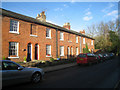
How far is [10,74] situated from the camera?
17.9 ft

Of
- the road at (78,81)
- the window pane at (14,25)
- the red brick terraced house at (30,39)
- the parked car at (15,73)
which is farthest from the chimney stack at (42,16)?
the parked car at (15,73)

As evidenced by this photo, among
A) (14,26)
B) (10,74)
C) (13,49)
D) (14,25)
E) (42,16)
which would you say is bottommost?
(10,74)

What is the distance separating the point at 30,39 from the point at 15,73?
10170mm

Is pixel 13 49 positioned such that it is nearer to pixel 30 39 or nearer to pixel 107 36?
pixel 30 39

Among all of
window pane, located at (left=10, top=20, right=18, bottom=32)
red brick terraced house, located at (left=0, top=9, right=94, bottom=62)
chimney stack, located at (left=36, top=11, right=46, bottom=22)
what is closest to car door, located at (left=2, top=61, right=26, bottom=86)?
red brick terraced house, located at (left=0, top=9, right=94, bottom=62)

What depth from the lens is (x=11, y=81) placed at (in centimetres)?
547

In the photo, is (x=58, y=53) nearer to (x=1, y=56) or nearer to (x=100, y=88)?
(x=1, y=56)

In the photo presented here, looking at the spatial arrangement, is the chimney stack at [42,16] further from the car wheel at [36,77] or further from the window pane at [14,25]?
the car wheel at [36,77]

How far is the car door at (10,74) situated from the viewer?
17.2ft

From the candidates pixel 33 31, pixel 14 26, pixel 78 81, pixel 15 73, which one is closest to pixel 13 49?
pixel 14 26

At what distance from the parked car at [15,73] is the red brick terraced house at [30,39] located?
756cm

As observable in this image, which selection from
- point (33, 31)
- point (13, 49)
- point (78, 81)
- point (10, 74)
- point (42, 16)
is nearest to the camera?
point (10, 74)

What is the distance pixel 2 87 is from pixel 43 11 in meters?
17.1

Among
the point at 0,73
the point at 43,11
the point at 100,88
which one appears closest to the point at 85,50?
the point at 43,11
